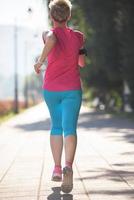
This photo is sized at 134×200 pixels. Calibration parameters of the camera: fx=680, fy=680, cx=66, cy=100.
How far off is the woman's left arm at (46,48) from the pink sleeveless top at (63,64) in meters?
0.05

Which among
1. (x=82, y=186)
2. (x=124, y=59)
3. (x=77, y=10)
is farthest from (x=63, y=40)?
(x=77, y=10)

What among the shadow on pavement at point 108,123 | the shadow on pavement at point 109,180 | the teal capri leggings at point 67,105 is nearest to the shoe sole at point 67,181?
the shadow on pavement at point 109,180

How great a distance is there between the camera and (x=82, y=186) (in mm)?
7168

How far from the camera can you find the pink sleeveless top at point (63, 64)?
6.98m

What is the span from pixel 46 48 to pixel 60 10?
0.42 m

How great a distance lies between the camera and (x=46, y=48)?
697 centimetres

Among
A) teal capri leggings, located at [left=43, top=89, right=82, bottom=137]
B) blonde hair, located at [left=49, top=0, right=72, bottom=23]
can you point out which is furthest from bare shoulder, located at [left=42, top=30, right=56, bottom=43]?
teal capri leggings, located at [left=43, top=89, right=82, bottom=137]

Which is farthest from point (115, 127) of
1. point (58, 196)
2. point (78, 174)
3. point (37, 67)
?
point (58, 196)

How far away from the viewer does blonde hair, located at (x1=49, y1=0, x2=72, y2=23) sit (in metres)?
6.98

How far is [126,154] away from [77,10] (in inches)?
1028

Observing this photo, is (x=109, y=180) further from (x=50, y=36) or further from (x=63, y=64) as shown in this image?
(x=50, y=36)

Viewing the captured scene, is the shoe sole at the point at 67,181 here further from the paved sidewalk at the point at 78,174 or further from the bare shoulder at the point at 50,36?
the bare shoulder at the point at 50,36

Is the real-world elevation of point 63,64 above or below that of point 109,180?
above

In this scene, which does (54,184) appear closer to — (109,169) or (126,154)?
(109,169)
